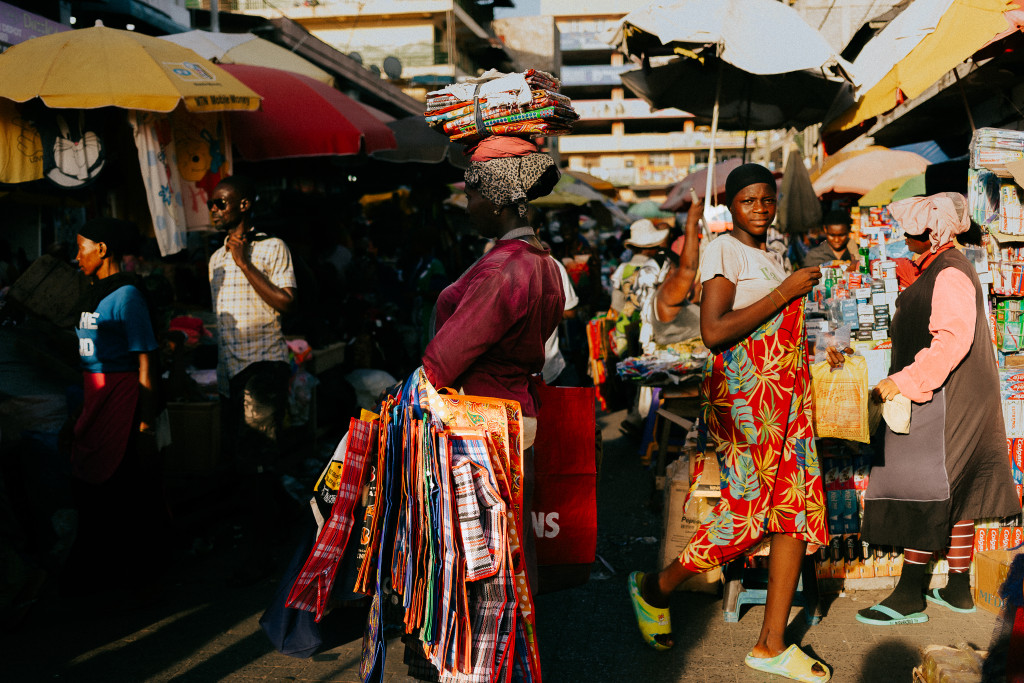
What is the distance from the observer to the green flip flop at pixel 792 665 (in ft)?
10.6

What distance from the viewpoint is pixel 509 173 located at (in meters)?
2.49

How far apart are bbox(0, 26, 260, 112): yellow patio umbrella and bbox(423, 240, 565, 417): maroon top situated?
288cm

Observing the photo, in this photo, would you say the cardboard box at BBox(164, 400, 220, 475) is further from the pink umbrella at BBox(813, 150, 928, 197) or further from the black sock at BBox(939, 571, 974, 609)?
the pink umbrella at BBox(813, 150, 928, 197)

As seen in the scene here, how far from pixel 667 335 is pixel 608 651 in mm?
2907

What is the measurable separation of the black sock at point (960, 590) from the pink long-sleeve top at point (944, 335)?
3.17 ft

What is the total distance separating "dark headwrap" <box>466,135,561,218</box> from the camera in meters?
2.48

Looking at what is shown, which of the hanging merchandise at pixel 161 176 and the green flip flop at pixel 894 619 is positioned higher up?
the hanging merchandise at pixel 161 176

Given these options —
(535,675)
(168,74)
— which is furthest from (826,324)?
(168,74)

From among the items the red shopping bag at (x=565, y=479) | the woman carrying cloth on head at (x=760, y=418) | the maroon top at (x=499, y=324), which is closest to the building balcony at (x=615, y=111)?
the woman carrying cloth on head at (x=760, y=418)

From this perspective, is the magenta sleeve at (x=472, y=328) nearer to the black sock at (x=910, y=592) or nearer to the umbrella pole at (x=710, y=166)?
the black sock at (x=910, y=592)

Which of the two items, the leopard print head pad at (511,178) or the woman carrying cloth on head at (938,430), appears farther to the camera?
the woman carrying cloth on head at (938,430)

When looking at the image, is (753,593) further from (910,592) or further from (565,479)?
(565,479)

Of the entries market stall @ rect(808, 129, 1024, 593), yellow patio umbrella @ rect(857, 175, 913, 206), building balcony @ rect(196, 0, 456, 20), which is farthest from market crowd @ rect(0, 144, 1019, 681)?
building balcony @ rect(196, 0, 456, 20)

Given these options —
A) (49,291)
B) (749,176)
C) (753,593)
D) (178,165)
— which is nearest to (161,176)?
(178,165)
